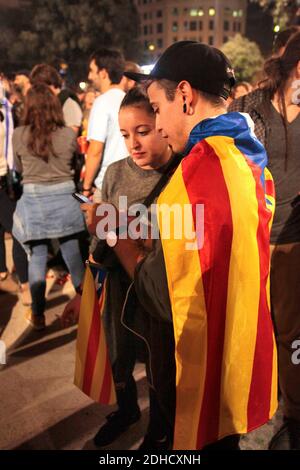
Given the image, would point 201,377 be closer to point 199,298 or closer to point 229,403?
point 229,403

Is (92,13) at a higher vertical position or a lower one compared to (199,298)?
higher

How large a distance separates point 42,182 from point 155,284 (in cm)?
219

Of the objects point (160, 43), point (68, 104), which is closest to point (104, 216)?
point (68, 104)

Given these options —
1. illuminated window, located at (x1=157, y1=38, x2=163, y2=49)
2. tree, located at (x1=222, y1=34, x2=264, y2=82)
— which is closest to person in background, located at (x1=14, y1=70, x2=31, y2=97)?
tree, located at (x1=222, y1=34, x2=264, y2=82)

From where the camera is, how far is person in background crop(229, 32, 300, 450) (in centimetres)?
222

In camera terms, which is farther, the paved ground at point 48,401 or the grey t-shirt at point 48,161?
the grey t-shirt at point 48,161

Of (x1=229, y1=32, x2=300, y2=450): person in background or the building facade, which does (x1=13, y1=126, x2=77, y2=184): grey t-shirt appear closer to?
(x1=229, y1=32, x2=300, y2=450): person in background

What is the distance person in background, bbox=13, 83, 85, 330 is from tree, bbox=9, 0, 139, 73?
29966mm

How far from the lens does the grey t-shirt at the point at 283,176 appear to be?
2.22 meters

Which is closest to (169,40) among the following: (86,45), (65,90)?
(86,45)

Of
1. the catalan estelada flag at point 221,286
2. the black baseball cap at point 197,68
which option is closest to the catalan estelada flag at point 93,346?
the catalan estelada flag at point 221,286

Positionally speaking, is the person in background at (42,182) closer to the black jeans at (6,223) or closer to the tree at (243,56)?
the black jeans at (6,223)
